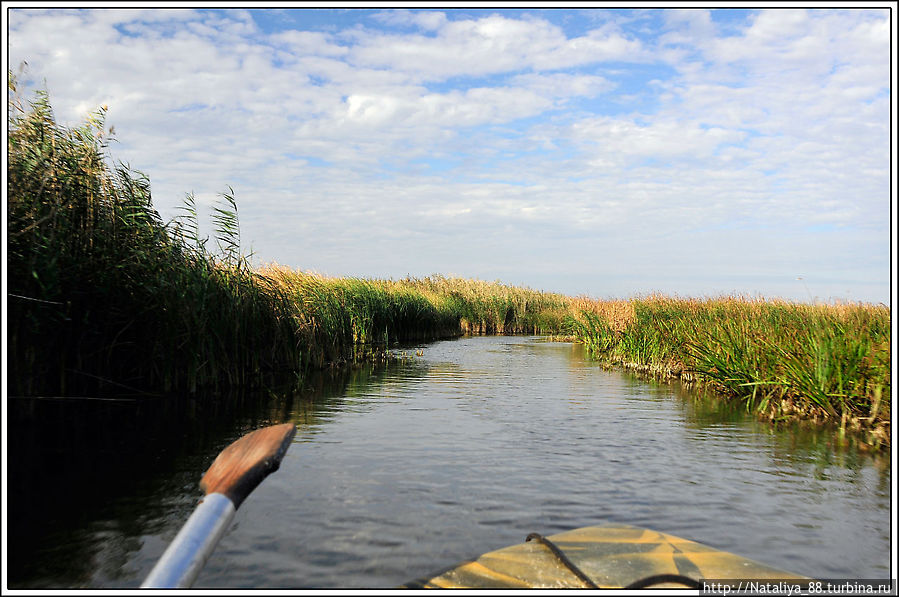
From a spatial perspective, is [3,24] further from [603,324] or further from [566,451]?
[603,324]

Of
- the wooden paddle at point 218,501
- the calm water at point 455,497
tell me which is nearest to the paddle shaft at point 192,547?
the wooden paddle at point 218,501

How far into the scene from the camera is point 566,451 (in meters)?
7.50

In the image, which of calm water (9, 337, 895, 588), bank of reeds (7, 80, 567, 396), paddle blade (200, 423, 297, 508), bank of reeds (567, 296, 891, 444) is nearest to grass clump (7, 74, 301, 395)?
bank of reeds (7, 80, 567, 396)

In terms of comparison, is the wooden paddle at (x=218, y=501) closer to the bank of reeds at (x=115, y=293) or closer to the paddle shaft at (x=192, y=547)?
the paddle shaft at (x=192, y=547)

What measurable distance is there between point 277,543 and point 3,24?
19.4ft

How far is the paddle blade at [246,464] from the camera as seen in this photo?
8.91 feet

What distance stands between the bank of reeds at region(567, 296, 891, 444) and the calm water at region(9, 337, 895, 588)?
0.79 m

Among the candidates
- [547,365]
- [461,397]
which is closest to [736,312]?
[547,365]

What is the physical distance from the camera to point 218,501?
103 inches

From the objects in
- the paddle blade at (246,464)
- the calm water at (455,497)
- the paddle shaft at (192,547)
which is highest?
the paddle blade at (246,464)

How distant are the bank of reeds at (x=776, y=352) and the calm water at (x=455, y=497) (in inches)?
31.0

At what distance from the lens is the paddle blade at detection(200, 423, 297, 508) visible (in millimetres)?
2717

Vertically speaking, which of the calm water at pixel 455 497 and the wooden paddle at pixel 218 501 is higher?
the wooden paddle at pixel 218 501

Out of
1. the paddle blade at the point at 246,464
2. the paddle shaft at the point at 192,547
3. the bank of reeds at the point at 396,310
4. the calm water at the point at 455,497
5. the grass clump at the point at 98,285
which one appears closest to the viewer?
the paddle shaft at the point at 192,547
